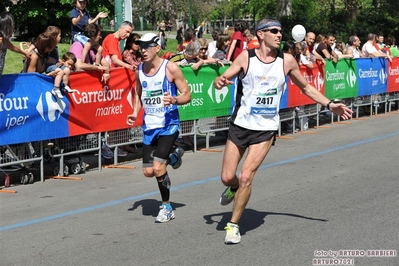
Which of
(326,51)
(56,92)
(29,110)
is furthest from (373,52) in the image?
(29,110)

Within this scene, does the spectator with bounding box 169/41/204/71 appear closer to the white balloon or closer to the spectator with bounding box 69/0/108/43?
the spectator with bounding box 69/0/108/43

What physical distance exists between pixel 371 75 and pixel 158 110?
11.7 m

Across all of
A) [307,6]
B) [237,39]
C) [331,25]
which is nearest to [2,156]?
[237,39]

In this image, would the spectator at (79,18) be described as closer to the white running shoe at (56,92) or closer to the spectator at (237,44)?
the white running shoe at (56,92)

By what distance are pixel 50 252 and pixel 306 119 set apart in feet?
34.2

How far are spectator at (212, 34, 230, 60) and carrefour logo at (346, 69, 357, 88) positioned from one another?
399 cm

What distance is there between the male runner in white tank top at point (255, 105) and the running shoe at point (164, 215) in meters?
0.95

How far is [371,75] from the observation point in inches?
747

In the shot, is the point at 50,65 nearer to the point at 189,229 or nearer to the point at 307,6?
the point at 189,229

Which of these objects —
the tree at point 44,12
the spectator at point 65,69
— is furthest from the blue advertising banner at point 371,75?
the tree at point 44,12

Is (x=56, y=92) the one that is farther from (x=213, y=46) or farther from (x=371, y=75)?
(x=371, y=75)

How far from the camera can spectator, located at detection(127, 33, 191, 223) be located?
829cm

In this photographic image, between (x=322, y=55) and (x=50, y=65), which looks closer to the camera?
(x=50, y=65)

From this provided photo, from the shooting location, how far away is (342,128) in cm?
1677
